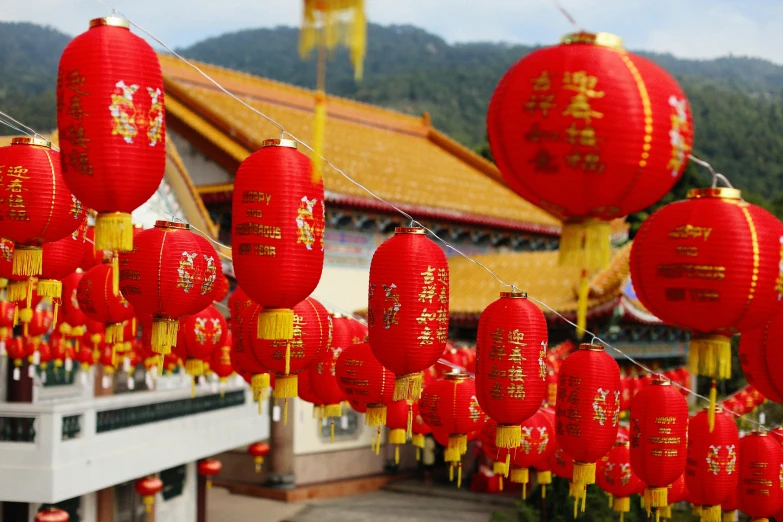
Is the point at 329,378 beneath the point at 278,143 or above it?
beneath

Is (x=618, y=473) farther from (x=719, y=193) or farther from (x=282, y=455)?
(x=282, y=455)

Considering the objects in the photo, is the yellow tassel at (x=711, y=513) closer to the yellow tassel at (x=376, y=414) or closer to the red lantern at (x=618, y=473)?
the red lantern at (x=618, y=473)

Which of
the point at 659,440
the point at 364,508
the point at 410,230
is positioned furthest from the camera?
the point at 364,508

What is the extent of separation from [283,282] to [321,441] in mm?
11905

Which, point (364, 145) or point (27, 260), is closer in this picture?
point (27, 260)

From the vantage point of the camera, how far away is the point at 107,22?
4156 mm

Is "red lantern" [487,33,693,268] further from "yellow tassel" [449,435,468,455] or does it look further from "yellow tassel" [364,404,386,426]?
"yellow tassel" [449,435,468,455]

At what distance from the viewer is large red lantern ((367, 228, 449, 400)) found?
5.33 m

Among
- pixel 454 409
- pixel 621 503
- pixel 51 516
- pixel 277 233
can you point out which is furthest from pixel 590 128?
pixel 51 516

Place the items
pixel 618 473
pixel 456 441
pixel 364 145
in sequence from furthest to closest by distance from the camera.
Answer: pixel 364 145, pixel 618 473, pixel 456 441

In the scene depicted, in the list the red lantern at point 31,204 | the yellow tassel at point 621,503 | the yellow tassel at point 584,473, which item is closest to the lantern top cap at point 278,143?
the red lantern at point 31,204

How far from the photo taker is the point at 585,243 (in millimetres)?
3428

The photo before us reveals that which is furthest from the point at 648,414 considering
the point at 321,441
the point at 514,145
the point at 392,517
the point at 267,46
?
the point at 267,46

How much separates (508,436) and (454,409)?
1.47 meters
